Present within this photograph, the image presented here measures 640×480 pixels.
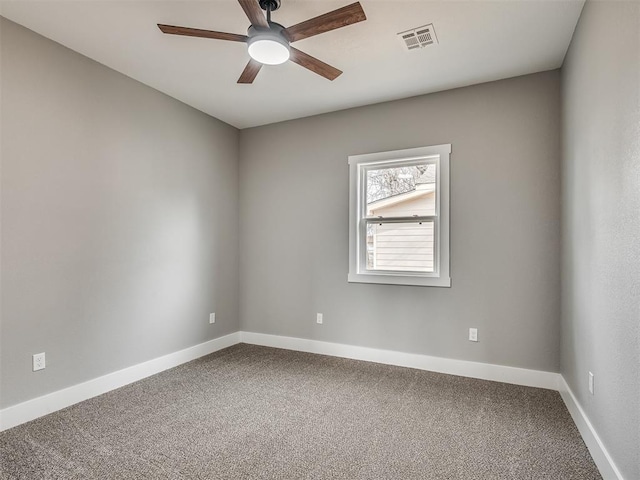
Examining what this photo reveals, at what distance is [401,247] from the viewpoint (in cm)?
375

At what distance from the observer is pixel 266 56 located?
7.32ft

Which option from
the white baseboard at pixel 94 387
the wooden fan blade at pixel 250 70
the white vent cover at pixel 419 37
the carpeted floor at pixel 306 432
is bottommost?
the carpeted floor at pixel 306 432

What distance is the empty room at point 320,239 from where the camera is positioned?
6.66ft

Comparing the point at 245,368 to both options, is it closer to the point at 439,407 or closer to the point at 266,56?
the point at 439,407

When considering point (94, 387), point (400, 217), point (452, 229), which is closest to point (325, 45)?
point (400, 217)

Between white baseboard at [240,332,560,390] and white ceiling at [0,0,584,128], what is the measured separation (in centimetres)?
260

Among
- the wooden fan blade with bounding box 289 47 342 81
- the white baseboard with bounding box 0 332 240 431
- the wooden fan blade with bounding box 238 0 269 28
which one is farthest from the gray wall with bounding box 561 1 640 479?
the white baseboard with bounding box 0 332 240 431

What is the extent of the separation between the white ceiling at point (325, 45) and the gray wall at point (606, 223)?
392 millimetres

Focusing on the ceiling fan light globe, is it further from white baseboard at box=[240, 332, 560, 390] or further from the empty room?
white baseboard at box=[240, 332, 560, 390]

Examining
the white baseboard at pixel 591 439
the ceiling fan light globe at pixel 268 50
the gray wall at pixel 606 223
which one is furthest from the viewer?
the ceiling fan light globe at pixel 268 50

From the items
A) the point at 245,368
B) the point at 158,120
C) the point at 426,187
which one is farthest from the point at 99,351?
the point at 426,187

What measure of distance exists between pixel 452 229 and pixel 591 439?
188 centimetres

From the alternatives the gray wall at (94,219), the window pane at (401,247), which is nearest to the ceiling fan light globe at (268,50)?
the gray wall at (94,219)

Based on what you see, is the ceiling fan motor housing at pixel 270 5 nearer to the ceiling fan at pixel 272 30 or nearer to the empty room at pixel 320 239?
Result: the ceiling fan at pixel 272 30
